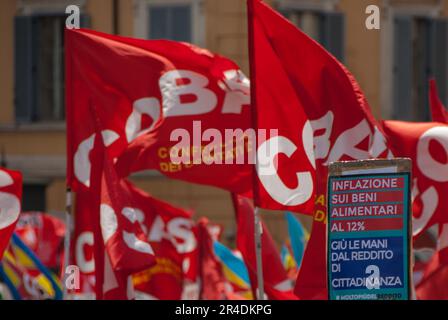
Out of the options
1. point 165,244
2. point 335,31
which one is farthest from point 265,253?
point 335,31

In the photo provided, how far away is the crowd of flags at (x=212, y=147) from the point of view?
44.4 feet

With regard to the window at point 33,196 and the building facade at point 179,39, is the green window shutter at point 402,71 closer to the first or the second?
the building facade at point 179,39

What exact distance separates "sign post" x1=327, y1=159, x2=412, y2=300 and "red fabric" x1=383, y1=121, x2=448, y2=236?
128 inches

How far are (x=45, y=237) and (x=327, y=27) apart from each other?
660 cm

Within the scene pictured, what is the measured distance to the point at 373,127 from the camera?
1338cm

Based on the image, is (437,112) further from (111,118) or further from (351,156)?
(111,118)

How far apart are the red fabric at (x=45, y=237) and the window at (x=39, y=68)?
4.59 meters

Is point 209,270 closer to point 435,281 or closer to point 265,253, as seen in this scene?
point 265,253

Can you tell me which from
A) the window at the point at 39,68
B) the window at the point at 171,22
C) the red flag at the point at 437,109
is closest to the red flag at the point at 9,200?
the red flag at the point at 437,109

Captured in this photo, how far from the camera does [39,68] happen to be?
26.2m

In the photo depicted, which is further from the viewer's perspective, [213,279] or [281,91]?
[213,279]

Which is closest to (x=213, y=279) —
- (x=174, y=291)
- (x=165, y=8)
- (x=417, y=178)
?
(x=174, y=291)
